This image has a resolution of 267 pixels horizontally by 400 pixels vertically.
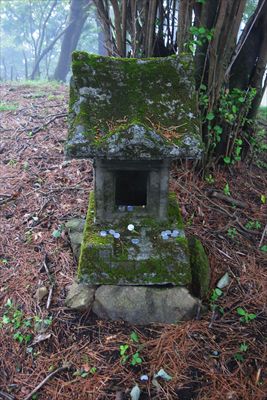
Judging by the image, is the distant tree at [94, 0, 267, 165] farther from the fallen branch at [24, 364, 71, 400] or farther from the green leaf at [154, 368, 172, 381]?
the fallen branch at [24, 364, 71, 400]

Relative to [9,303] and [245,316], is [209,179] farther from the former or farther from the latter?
[9,303]

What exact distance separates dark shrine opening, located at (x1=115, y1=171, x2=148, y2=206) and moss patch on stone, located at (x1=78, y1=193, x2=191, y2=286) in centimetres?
64

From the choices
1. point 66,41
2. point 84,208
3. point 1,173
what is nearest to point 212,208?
point 84,208

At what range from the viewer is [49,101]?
7613 millimetres

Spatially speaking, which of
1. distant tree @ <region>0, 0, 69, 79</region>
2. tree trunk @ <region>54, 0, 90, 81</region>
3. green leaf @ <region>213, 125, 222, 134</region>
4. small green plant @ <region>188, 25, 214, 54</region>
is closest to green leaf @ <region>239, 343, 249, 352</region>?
green leaf @ <region>213, 125, 222, 134</region>

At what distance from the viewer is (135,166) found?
274 cm

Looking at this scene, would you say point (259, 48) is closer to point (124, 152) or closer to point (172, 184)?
point (172, 184)

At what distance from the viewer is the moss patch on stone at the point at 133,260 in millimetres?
2908

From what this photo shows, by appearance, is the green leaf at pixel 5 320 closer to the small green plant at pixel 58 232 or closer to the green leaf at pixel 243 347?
the small green plant at pixel 58 232

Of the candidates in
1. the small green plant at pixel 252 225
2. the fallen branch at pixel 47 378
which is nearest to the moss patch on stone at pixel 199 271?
the small green plant at pixel 252 225

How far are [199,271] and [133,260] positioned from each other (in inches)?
25.1

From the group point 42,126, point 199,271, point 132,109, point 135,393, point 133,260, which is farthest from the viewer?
point 42,126

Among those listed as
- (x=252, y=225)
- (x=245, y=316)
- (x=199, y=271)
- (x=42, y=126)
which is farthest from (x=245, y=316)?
(x=42, y=126)

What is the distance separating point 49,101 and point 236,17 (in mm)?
4897
